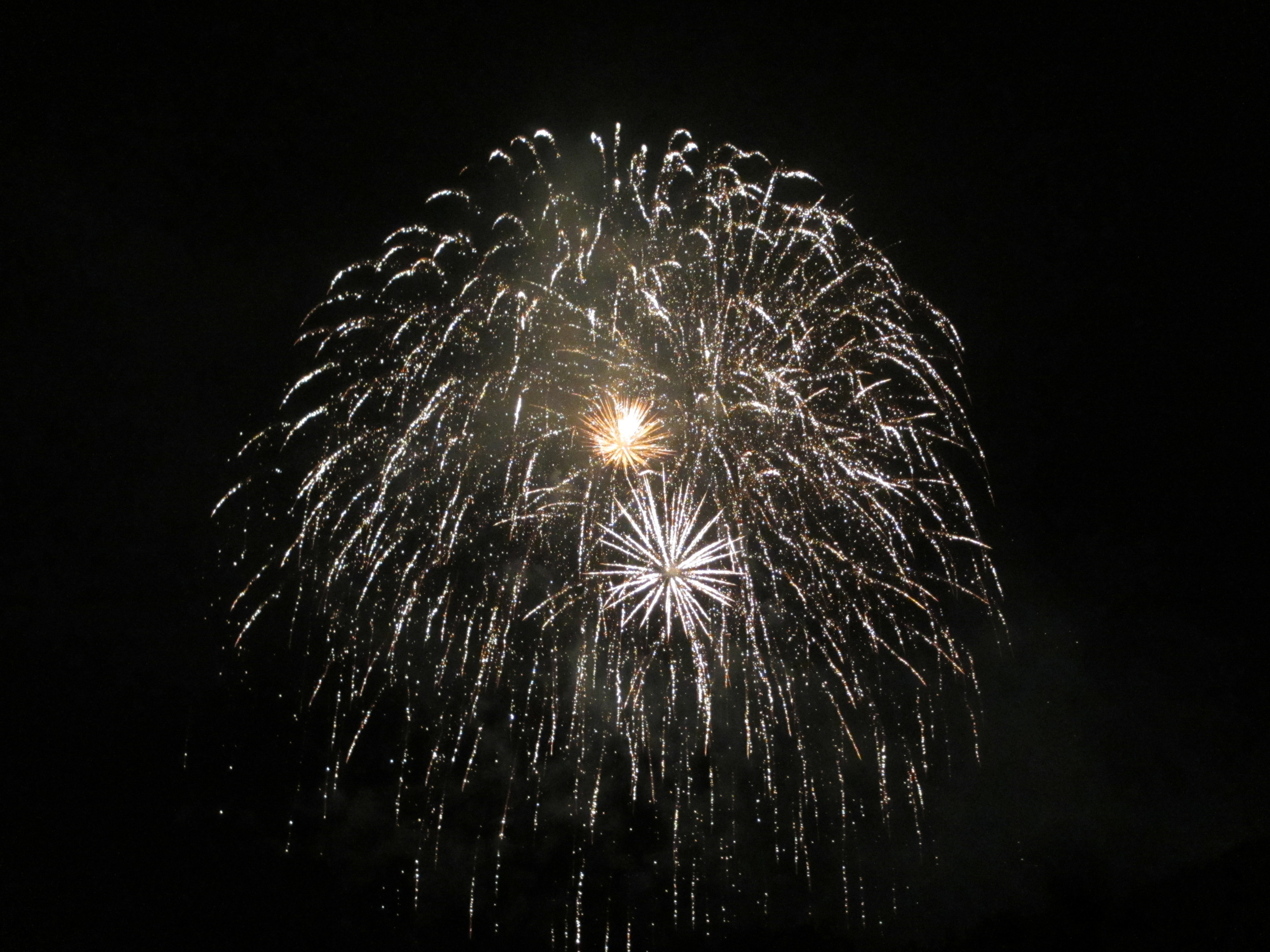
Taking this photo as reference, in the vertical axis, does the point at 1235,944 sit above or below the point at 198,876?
below

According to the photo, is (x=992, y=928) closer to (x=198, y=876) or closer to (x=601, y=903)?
(x=601, y=903)

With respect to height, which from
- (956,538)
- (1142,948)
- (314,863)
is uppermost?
(314,863)

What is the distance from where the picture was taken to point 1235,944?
43.6m

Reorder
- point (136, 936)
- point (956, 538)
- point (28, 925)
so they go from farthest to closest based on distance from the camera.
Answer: point (136, 936) → point (28, 925) → point (956, 538)

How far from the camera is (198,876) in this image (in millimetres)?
54000

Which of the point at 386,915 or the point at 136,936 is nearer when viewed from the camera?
the point at 136,936

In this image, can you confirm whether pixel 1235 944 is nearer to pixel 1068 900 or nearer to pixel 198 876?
pixel 1068 900

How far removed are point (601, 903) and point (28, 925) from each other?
5727 centimetres

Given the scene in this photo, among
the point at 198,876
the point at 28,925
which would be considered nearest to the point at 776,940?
the point at 198,876

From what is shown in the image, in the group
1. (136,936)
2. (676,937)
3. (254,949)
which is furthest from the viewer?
(676,937)

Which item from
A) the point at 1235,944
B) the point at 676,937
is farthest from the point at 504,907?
the point at 1235,944

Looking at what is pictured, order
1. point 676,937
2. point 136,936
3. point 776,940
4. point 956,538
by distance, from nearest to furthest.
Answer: point 956,538, point 136,936, point 776,940, point 676,937

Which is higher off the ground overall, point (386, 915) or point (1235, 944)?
point (386, 915)

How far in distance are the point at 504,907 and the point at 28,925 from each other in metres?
48.1
